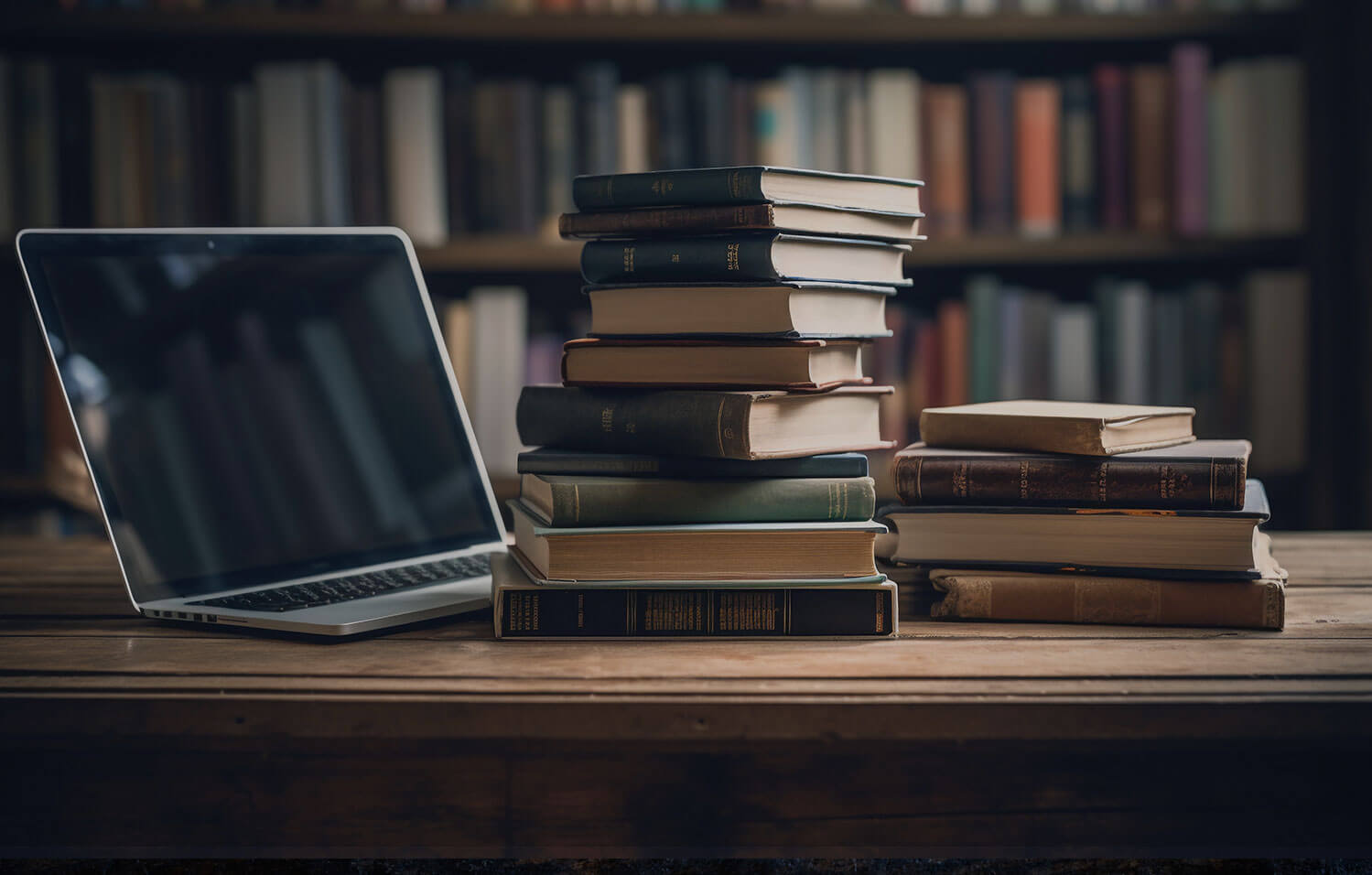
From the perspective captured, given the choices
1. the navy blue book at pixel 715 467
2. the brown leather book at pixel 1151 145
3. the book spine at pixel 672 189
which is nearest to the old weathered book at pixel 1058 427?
the navy blue book at pixel 715 467

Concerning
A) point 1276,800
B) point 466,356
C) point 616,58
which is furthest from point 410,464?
point 616,58

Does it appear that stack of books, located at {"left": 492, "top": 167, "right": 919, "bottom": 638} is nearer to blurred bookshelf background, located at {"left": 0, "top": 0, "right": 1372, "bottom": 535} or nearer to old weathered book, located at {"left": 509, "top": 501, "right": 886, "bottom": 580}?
old weathered book, located at {"left": 509, "top": 501, "right": 886, "bottom": 580}

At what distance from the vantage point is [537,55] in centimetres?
198

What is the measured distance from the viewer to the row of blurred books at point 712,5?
1.77 metres

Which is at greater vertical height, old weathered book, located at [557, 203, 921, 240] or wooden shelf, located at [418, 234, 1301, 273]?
wooden shelf, located at [418, 234, 1301, 273]

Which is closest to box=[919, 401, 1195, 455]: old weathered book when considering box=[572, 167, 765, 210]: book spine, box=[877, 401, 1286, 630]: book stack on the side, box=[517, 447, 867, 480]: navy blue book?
box=[877, 401, 1286, 630]: book stack on the side

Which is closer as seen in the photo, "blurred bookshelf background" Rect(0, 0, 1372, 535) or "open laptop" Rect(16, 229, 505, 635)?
"open laptop" Rect(16, 229, 505, 635)

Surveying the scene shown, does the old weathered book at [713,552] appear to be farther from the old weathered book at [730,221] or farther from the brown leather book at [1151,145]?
the brown leather book at [1151,145]

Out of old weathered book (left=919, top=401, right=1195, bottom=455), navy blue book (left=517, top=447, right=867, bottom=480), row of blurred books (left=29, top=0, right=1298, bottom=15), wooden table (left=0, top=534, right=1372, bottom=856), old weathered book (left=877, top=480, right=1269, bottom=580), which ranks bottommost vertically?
wooden table (left=0, top=534, right=1372, bottom=856)

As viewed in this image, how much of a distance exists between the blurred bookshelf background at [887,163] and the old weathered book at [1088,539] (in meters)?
1.08

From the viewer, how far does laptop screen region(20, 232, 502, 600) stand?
765 mm

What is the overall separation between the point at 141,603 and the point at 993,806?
548 millimetres

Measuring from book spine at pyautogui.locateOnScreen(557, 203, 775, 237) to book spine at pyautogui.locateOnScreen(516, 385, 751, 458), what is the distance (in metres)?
0.11

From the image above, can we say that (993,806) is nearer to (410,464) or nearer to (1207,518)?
(1207,518)
